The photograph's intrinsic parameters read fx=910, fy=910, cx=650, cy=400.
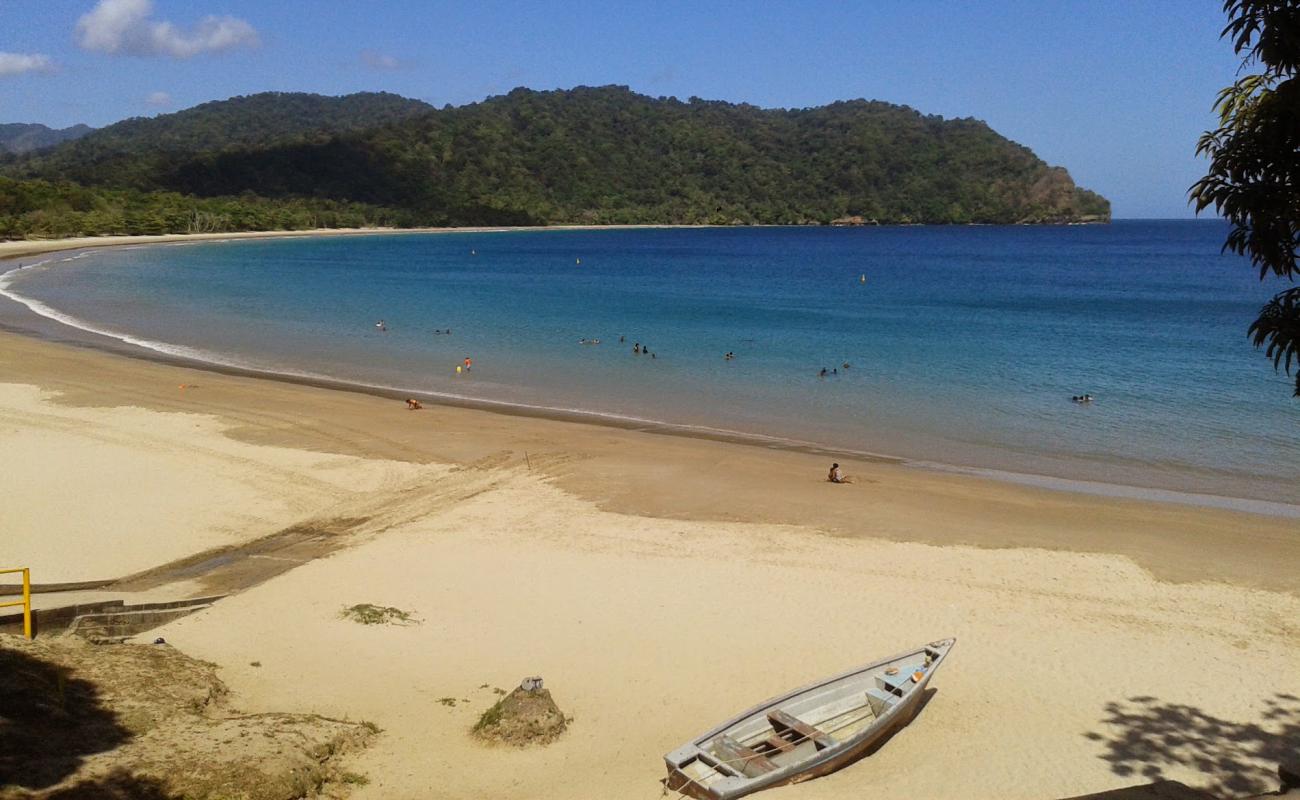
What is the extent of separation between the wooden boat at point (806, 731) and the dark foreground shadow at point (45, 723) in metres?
4.93

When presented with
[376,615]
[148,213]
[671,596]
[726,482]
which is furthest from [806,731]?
[148,213]

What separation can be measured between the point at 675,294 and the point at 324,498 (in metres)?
50.1

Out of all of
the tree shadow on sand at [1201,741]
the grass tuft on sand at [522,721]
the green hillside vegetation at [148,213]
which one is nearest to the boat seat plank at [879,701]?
the tree shadow on sand at [1201,741]

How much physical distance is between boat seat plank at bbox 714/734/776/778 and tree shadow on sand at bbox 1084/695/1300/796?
3.62 m

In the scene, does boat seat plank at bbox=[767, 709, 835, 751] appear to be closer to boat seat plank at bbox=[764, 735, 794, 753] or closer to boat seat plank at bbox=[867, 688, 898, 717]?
boat seat plank at bbox=[764, 735, 794, 753]

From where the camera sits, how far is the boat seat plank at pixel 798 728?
8.98 m

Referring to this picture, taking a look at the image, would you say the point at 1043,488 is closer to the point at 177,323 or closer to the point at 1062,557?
the point at 1062,557

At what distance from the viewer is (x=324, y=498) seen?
17.5 m

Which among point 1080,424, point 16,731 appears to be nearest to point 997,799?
point 16,731

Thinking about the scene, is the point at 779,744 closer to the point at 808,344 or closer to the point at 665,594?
the point at 665,594

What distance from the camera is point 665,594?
43.1ft

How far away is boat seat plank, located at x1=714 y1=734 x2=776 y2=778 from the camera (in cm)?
852

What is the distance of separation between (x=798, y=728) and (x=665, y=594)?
427 centimetres

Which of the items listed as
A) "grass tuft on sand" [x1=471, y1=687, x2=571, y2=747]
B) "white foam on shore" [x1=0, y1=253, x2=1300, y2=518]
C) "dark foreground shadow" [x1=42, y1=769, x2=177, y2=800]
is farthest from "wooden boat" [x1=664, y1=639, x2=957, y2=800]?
"white foam on shore" [x1=0, y1=253, x2=1300, y2=518]
